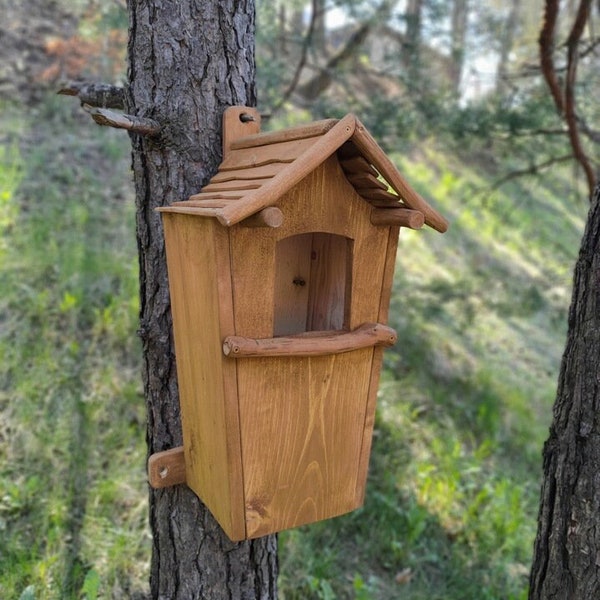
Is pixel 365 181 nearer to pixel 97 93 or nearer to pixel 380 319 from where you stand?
pixel 380 319

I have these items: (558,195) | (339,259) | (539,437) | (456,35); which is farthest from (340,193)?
(558,195)

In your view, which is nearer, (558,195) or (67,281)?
(67,281)

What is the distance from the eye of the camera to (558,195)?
440 inches

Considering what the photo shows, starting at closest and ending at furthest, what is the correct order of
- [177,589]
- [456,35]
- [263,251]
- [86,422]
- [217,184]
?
[263,251]
[217,184]
[177,589]
[86,422]
[456,35]

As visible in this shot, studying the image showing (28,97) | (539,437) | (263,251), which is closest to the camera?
(263,251)

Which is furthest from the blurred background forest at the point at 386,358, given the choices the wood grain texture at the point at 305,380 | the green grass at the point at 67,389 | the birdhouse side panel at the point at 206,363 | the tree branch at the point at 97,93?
the tree branch at the point at 97,93

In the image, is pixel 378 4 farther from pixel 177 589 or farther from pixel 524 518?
pixel 177 589

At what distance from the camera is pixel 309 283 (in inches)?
65.1

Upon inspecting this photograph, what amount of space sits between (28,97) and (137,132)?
4913 mm

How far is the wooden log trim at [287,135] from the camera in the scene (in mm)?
1286

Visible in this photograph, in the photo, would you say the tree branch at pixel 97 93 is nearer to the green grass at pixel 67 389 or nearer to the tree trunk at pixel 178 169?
the tree trunk at pixel 178 169

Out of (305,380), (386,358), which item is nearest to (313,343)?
(305,380)

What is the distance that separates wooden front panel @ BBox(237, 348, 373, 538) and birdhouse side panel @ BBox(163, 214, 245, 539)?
0.11ft

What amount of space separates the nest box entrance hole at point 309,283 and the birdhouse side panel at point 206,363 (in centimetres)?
24
